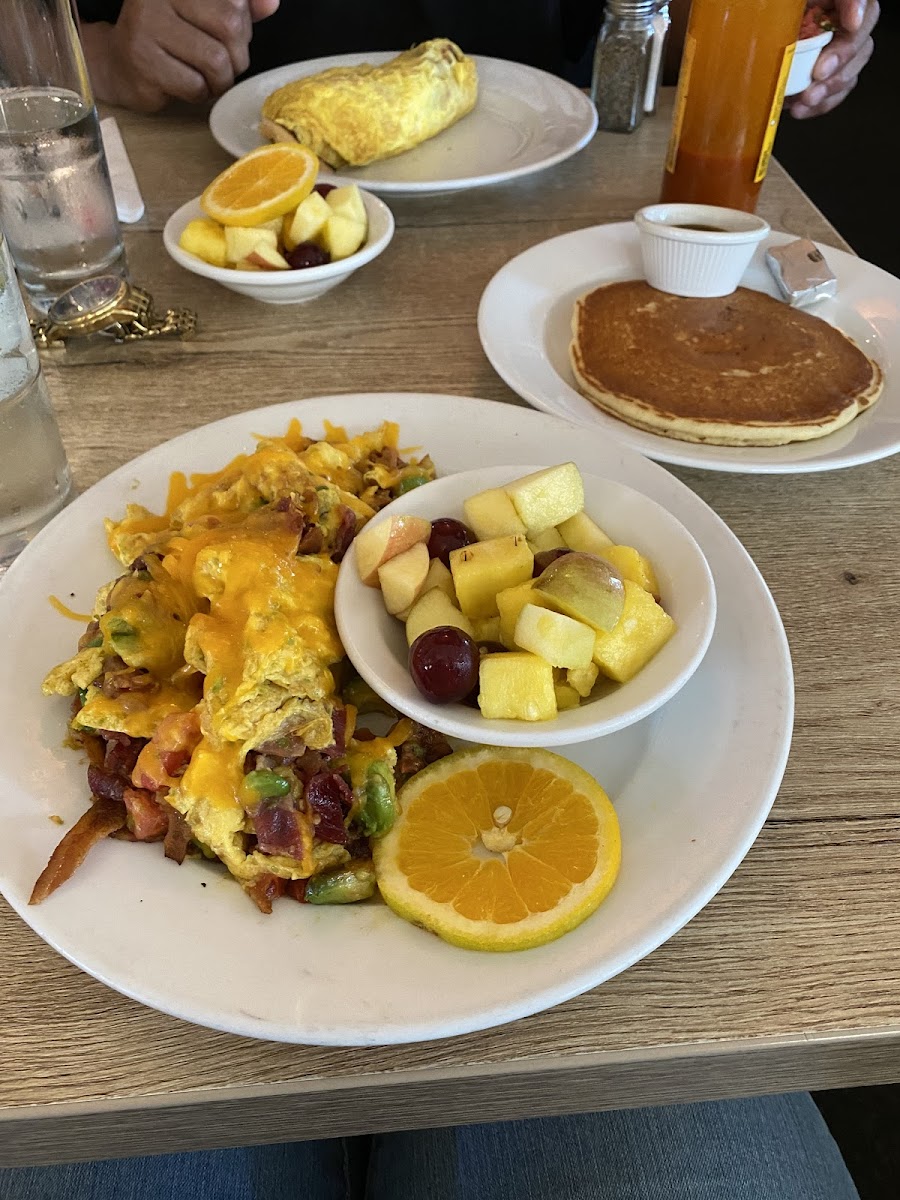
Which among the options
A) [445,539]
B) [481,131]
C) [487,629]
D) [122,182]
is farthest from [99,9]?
[487,629]

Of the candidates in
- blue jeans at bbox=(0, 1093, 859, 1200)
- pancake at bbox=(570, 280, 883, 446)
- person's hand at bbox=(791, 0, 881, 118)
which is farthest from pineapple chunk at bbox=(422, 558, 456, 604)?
person's hand at bbox=(791, 0, 881, 118)

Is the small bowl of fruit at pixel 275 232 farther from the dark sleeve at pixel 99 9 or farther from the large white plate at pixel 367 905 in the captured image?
the dark sleeve at pixel 99 9

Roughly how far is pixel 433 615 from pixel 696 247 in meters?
0.97

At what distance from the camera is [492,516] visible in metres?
1.03

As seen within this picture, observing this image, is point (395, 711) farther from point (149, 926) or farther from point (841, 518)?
point (841, 518)

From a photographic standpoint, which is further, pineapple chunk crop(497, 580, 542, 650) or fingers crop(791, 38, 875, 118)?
fingers crop(791, 38, 875, 118)

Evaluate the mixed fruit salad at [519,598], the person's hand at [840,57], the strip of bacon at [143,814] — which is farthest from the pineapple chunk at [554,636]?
the person's hand at [840,57]

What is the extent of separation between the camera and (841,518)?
1301 mm

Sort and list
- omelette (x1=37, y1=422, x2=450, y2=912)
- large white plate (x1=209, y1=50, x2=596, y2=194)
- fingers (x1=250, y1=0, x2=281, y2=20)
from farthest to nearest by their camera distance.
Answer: fingers (x1=250, y1=0, x2=281, y2=20), large white plate (x1=209, y1=50, x2=596, y2=194), omelette (x1=37, y1=422, x2=450, y2=912)

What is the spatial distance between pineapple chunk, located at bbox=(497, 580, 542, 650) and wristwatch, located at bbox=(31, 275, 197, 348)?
38.7 inches

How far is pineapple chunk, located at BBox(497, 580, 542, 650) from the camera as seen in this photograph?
93cm

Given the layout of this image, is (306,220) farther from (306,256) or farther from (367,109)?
(367,109)

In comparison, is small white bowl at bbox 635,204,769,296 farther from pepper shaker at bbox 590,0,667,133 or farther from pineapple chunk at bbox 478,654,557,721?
pineapple chunk at bbox 478,654,557,721

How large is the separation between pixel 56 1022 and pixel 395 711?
43cm
